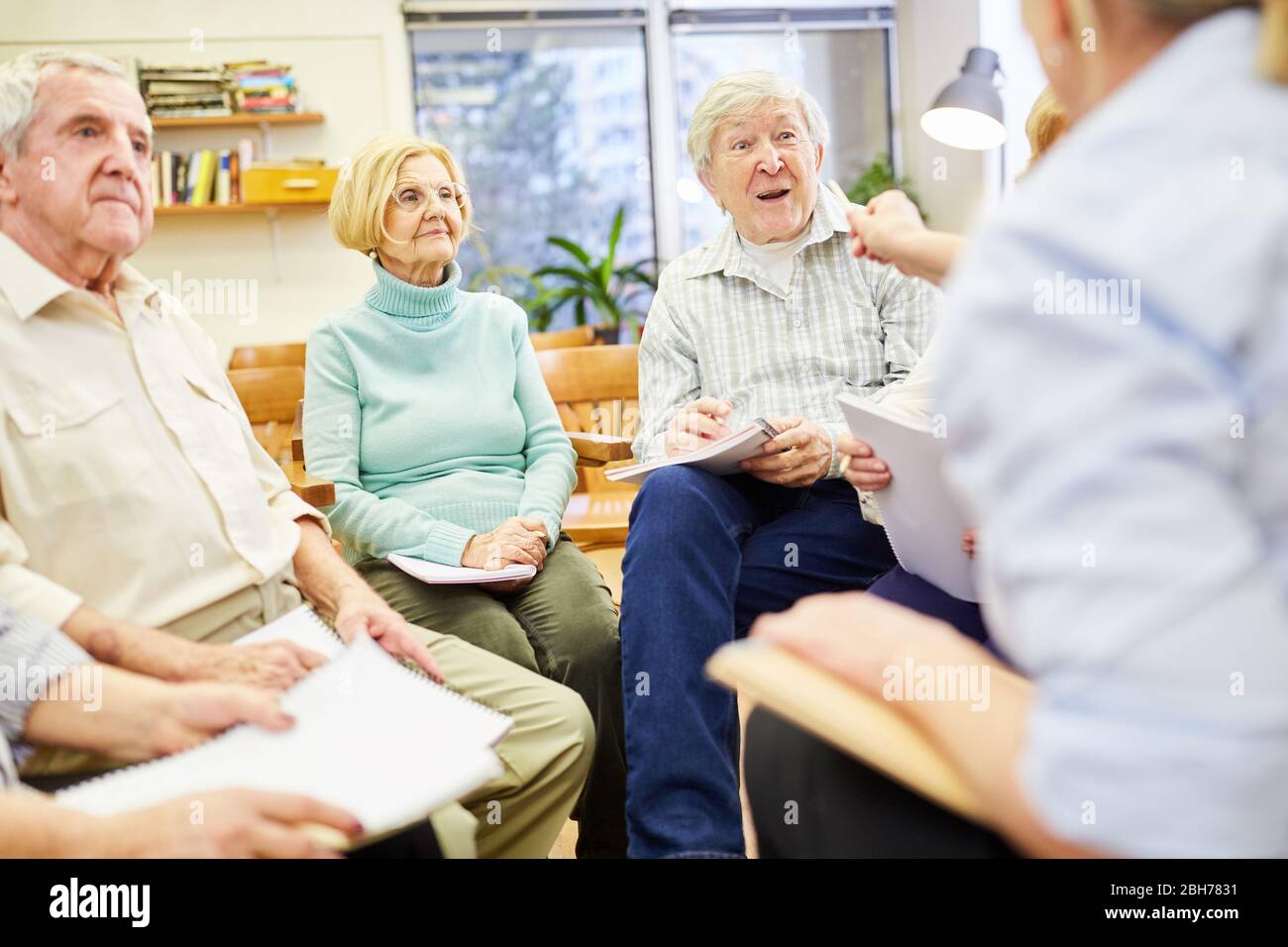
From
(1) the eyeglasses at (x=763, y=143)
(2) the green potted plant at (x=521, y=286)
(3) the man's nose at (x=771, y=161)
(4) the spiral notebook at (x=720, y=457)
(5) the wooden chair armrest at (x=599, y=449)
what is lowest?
(5) the wooden chair armrest at (x=599, y=449)

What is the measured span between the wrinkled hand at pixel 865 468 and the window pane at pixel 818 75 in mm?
4672

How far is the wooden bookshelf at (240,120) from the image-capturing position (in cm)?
521

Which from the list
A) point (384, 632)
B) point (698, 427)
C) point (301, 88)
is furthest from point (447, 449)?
point (301, 88)

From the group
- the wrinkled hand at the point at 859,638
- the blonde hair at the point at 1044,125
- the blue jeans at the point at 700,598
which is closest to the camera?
the wrinkled hand at the point at 859,638

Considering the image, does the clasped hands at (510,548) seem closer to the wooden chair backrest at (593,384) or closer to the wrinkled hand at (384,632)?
the wrinkled hand at (384,632)

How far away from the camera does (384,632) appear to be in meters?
1.43

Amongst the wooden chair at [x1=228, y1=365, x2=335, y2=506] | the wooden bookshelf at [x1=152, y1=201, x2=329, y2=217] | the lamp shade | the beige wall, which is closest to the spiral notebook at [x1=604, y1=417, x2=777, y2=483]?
the lamp shade

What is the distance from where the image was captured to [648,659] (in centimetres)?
149

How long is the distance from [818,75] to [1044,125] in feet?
16.3

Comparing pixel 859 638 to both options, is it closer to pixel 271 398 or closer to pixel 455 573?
pixel 455 573

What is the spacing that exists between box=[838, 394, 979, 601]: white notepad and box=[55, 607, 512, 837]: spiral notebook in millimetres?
622

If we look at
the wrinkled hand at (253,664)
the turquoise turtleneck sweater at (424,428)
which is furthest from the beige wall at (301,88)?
the wrinkled hand at (253,664)
